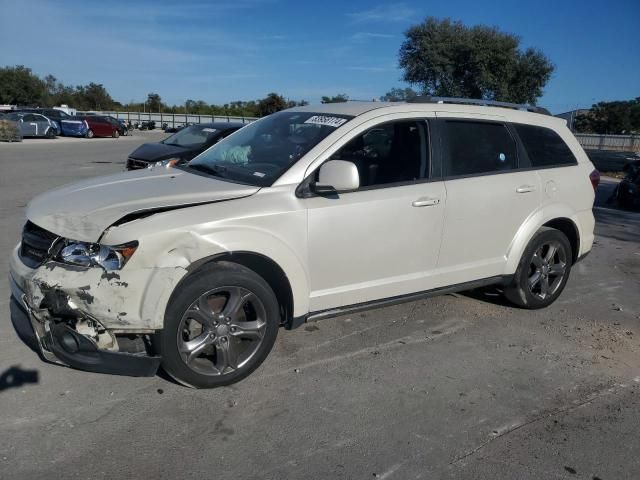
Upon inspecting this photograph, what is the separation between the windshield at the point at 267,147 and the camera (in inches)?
160

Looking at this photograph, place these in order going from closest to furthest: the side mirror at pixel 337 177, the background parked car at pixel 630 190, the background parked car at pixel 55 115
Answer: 1. the side mirror at pixel 337 177
2. the background parked car at pixel 630 190
3. the background parked car at pixel 55 115

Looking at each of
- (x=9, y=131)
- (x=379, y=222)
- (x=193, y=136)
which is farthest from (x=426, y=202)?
(x=9, y=131)

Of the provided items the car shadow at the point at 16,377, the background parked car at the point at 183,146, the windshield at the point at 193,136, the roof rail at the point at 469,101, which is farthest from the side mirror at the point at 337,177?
the windshield at the point at 193,136

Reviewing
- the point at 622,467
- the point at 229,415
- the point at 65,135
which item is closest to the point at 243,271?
the point at 229,415

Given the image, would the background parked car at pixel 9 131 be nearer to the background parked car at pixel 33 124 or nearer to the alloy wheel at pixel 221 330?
the background parked car at pixel 33 124

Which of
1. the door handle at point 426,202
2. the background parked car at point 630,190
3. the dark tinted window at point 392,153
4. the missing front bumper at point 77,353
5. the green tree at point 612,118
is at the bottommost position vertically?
the missing front bumper at point 77,353

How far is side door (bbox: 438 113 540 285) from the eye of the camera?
15.0 feet

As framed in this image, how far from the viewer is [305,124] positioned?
14.6 ft

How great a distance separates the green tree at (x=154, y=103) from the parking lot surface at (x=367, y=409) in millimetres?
88730

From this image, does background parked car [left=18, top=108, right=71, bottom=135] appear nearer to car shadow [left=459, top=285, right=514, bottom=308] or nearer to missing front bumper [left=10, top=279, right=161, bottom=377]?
car shadow [left=459, top=285, right=514, bottom=308]

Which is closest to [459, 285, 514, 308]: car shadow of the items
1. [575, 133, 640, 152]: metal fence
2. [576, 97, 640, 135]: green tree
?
[575, 133, 640, 152]: metal fence

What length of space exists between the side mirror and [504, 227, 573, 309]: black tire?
215 cm

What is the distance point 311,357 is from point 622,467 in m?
2.08

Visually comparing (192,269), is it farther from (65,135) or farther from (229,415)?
(65,135)
